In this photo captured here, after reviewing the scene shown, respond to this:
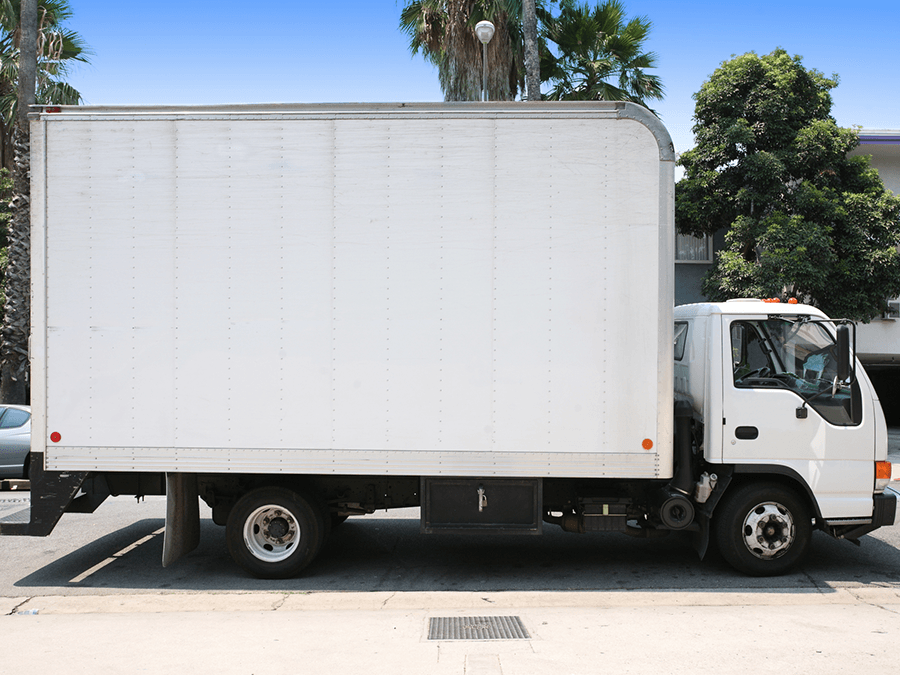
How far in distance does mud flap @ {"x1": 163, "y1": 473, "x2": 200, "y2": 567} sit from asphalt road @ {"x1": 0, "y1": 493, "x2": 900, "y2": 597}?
336mm

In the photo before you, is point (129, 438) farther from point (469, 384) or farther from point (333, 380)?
point (469, 384)

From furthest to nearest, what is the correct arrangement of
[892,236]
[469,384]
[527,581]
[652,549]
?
[892,236], [652,549], [527,581], [469,384]

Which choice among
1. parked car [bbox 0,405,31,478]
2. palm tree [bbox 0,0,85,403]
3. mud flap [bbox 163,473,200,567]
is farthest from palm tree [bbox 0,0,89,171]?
mud flap [bbox 163,473,200,567]

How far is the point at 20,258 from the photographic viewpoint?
12.8 m

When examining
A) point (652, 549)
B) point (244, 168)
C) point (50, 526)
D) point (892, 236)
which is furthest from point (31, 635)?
point (892, 236)

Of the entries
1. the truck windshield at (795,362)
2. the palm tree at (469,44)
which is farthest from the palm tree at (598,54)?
the truck windshield at (795,362)

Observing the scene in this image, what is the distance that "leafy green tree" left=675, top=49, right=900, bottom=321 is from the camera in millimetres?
13016

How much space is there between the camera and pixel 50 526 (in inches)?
233

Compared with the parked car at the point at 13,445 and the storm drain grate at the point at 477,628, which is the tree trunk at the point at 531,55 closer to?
the parked car at the point at 13,445

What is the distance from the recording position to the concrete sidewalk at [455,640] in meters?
4.09

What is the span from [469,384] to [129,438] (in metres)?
2.94

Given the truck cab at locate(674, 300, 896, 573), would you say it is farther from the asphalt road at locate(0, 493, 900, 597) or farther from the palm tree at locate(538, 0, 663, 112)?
the palm tree at locate(538, 0, 663, 112)

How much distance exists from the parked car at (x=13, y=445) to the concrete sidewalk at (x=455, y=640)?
5.18m

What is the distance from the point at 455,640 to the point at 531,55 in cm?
1145
